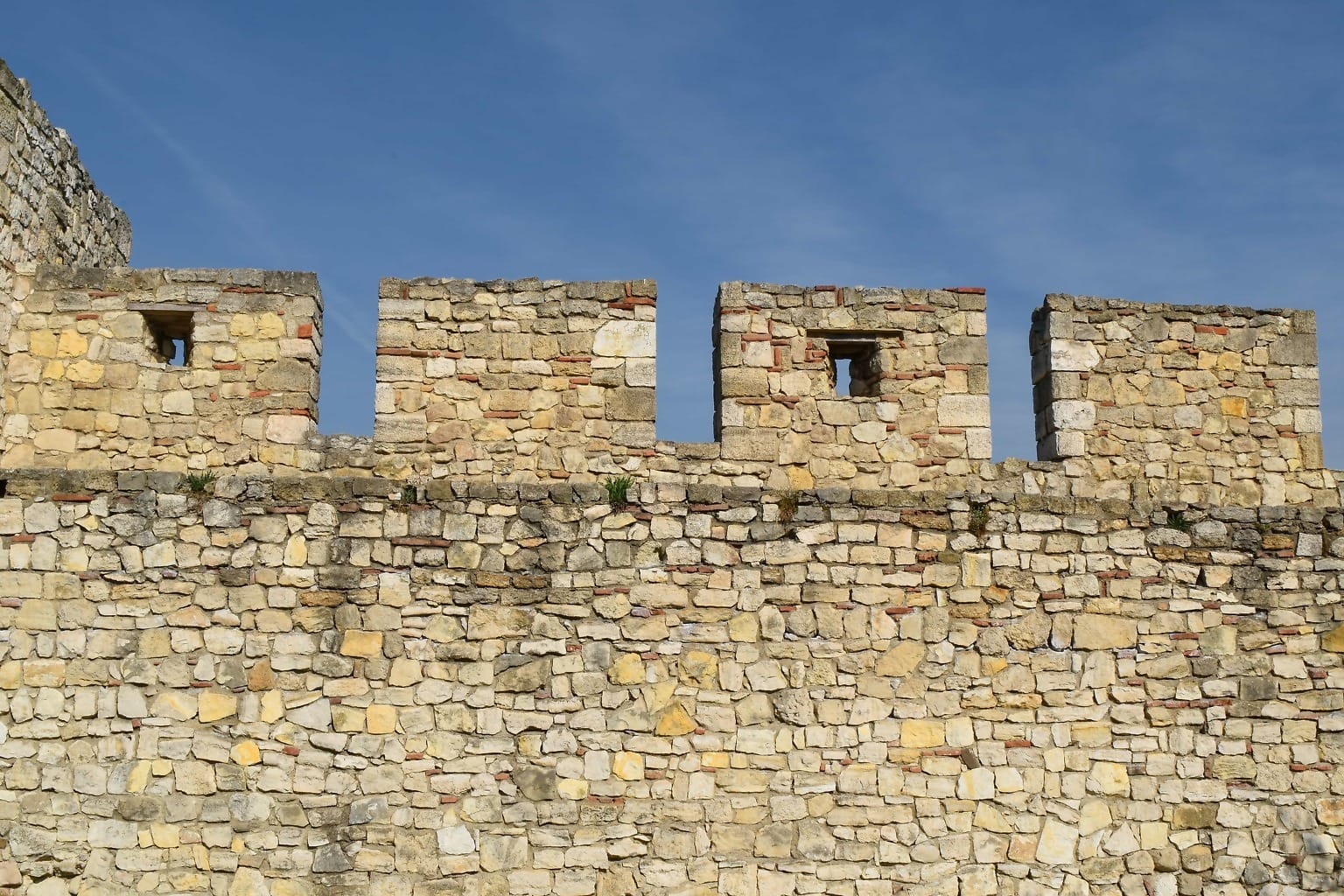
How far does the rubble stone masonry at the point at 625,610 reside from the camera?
21.9 feet

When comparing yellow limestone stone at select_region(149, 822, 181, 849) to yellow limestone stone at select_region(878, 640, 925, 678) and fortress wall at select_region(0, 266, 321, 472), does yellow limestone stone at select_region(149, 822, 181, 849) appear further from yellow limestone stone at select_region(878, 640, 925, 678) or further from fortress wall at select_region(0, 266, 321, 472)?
yellow limestone stone at select_region(878, 640, 925, 678)

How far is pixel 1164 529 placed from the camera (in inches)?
288

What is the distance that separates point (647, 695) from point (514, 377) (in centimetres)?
215

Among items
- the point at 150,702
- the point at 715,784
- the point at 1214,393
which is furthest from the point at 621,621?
the point at 1214,393

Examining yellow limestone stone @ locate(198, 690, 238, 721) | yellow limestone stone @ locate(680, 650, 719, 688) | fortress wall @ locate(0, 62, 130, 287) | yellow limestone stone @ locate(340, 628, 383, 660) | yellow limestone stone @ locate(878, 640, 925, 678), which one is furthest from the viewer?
fortress wall @ locate(0, 62, 130, 287)

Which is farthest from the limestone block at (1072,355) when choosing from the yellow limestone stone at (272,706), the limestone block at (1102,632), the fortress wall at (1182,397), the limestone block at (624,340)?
the yellow limestone stone at (272,706)

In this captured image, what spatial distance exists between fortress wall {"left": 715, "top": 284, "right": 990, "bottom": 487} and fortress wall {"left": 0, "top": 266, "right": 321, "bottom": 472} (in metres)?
2.71

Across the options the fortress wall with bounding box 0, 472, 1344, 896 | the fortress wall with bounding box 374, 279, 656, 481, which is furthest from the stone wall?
the fortress wall with bounding box 374, 279, 656, 481

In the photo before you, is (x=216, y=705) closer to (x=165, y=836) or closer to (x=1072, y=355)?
(x=165, y=836)

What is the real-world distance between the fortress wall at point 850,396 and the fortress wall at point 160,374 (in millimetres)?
2709

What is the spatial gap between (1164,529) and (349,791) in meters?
5.18

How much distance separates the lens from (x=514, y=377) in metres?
7.39

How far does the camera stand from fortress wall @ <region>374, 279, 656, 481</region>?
7.29 metres

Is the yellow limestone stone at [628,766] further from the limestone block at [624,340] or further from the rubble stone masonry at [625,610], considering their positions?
the limestone block at [624,340]
